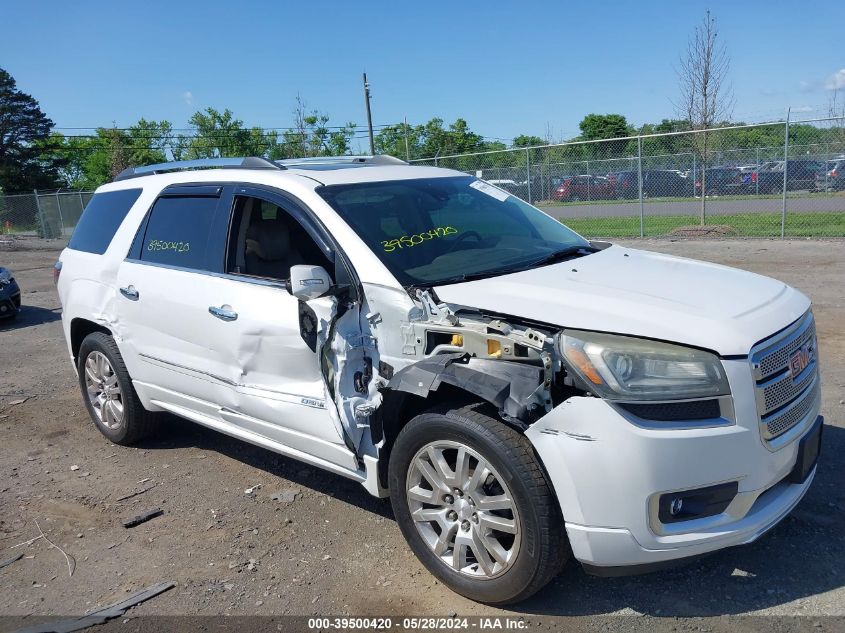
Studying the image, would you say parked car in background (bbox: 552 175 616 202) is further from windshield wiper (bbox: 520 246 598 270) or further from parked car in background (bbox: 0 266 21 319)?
windshield wiper (bbox: 520 246 598 270)

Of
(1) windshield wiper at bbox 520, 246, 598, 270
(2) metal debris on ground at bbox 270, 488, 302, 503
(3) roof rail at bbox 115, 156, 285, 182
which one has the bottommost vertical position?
(2) metal debris on ground at bbox 270, 488, 302, 503

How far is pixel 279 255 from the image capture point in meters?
4.16

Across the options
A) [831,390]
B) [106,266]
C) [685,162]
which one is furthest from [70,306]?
[685,162]

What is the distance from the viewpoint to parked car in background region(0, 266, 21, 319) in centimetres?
1077

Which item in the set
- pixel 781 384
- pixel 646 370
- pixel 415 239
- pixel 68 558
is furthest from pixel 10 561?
pixel 781 384

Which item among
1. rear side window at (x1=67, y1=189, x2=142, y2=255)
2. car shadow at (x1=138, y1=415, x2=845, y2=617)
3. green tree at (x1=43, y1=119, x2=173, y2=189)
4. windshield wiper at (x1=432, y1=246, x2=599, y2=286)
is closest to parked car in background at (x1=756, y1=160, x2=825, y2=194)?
windshield wiper at (x1=432, y1=246, x2=599, y2=286)

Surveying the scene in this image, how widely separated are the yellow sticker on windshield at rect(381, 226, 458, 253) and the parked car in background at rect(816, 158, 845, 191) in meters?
17.6

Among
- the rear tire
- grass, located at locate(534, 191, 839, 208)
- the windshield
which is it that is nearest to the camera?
the windshield

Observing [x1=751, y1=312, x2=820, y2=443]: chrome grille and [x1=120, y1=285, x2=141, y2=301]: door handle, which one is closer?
[x1=751, y1=312, x2=820, y2=443]: chrome grille

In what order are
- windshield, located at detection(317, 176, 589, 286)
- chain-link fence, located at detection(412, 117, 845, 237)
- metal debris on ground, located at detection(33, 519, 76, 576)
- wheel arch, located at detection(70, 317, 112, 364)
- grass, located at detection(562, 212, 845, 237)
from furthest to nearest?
chain-link fence, located at detection(412, 117, 845, 237) < grass, located at detection(562, 212, 845, 237) < wheel arch, located at detection(70, 317, 112, 364) < metal debris on ground, located at detection(33, 519, 76, 576) < windshield, located at detection(317, 176, 589, 286)

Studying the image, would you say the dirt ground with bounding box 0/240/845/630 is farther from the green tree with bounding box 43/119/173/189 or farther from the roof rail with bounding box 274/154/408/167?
the green tree with bounding box 43/119/173/189

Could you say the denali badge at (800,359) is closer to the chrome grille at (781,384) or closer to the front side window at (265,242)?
the chrome grille at (781,384)

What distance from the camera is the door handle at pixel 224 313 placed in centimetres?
398

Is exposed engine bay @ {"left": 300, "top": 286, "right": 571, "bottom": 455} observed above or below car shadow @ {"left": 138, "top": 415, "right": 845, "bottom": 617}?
above
